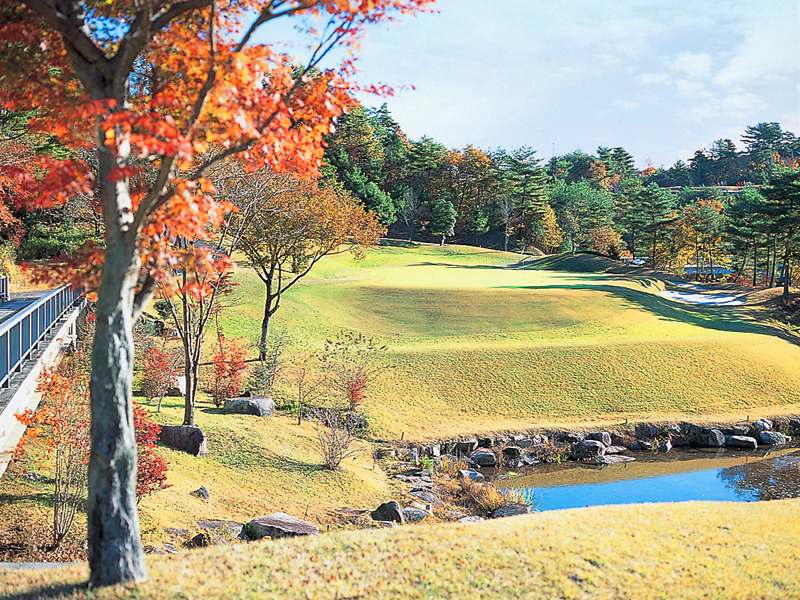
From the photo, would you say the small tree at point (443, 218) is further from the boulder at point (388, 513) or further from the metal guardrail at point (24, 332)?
the boulder at point (388, 513)

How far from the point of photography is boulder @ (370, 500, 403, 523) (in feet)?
39.1

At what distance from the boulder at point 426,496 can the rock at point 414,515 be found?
3.94 ft

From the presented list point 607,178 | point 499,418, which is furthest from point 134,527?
point 607,178

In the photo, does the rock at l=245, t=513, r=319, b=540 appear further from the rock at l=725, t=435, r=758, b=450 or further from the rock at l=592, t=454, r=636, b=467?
the rock at l=725, t=435, r=758, b=450

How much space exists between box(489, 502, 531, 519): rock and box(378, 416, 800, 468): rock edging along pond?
134 inches

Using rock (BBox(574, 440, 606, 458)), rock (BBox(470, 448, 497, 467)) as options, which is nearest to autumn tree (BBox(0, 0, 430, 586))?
rock (BBox(470, 448, 497, 467))

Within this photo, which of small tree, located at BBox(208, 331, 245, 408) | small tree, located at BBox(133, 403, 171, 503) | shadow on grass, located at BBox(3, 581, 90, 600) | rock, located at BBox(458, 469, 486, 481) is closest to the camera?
shadow on grass, located at BBox(3, 581, 90, 600)

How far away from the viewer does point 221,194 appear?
1563 cm

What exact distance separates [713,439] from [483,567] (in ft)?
52.3

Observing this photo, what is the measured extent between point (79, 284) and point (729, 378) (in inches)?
870

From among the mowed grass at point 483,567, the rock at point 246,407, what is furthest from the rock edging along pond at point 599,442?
the mowed grass at point 483,567

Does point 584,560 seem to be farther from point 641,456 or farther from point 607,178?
point 607,178

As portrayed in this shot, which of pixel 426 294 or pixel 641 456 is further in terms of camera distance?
pixel 426 294

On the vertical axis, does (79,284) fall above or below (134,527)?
above
